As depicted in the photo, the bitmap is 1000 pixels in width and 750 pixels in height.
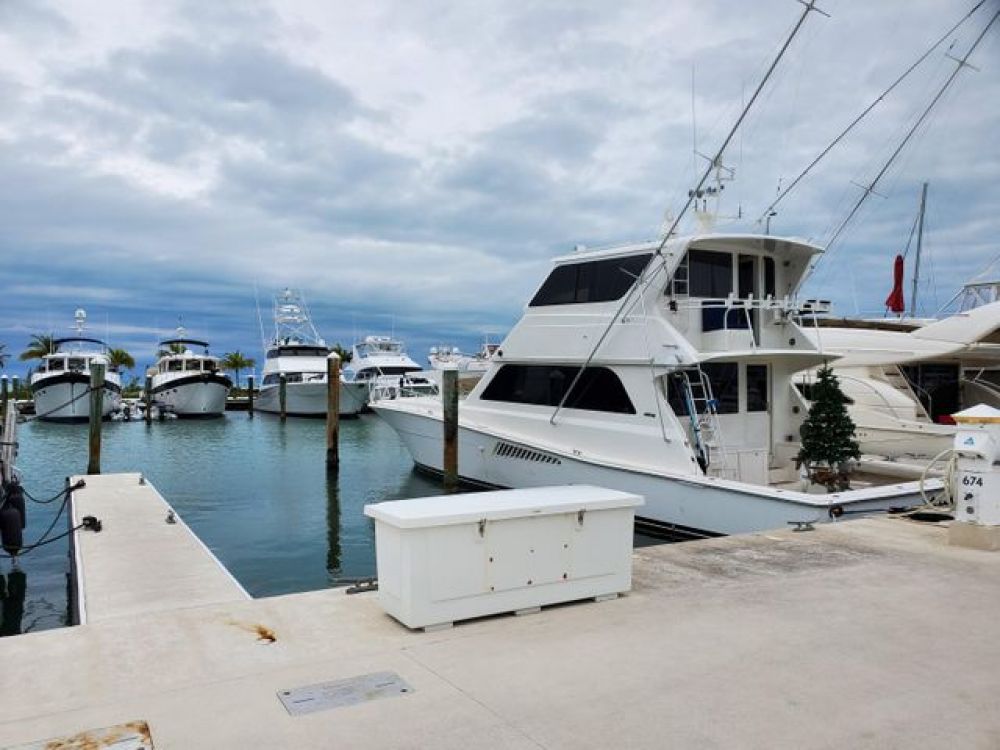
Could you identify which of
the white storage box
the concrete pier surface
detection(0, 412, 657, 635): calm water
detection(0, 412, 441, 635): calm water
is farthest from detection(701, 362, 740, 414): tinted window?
the white storage box

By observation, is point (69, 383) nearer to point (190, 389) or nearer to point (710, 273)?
point (190, 389)

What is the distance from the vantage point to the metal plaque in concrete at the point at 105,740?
119 inches

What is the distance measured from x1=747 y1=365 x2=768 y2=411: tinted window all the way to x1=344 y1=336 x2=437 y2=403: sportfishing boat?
31.6 m

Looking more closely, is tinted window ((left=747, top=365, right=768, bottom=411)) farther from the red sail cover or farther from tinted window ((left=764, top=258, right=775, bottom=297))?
the red sail cover

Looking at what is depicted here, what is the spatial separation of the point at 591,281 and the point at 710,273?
1945 mm

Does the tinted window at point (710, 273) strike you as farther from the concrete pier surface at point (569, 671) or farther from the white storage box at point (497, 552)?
the white storage box at point (497, 552)

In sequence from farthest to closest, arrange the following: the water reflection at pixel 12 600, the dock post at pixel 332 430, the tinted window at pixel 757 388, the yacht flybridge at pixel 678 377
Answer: the dock post at pixel 332 430
the tinted window at pixel 757 388
the yacht flybridge at pixel 678 377
the water reflection at pixel 12 600

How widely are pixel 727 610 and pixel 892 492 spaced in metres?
6.09

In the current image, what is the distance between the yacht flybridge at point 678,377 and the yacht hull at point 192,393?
3435 centimetres

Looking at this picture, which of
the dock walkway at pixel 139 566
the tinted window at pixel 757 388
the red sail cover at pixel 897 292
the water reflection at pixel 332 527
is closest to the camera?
the dock walkway at pixel 139 566

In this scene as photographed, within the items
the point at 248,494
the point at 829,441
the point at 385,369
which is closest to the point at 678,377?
the point at 829,441

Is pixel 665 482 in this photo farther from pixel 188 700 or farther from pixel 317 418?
pixel 317 418

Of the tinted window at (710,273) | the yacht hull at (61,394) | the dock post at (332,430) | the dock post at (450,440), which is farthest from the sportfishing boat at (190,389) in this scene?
the tinted window at (710,273)

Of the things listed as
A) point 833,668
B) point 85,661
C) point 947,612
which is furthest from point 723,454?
point 85,661
